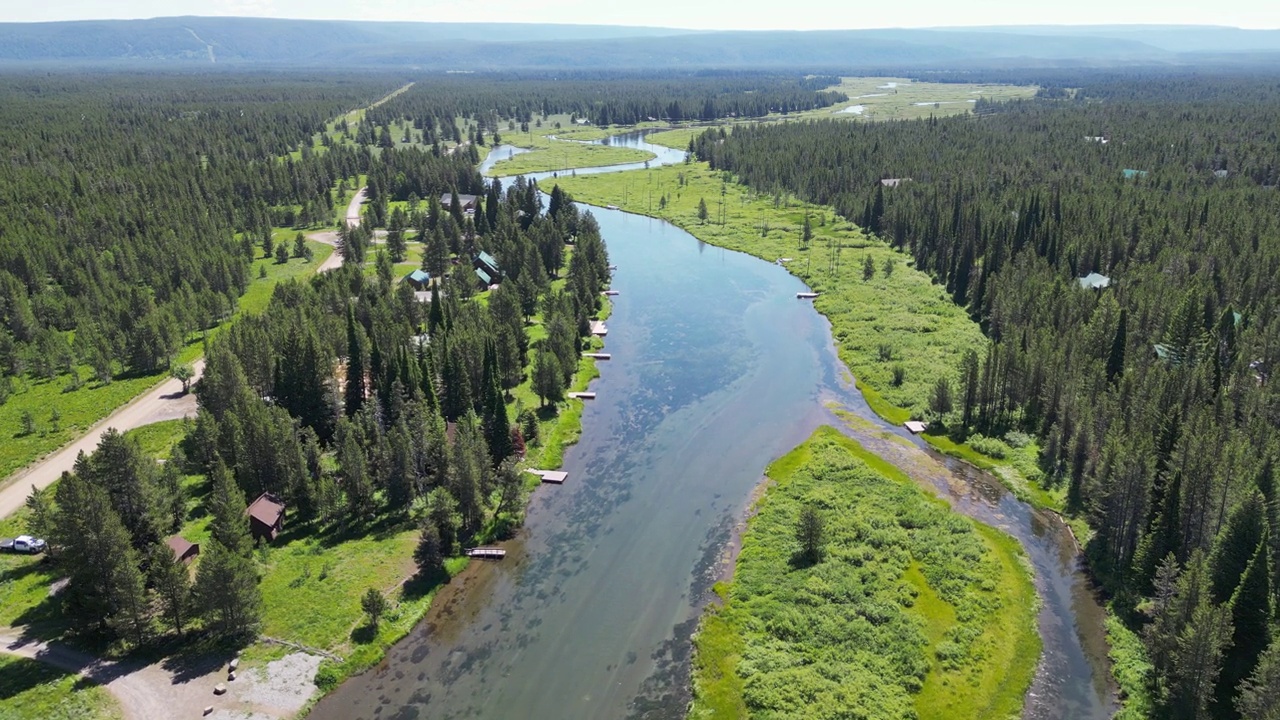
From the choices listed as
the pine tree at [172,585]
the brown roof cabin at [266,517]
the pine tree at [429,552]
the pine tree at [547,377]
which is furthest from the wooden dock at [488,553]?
the pine tree at [547,377]

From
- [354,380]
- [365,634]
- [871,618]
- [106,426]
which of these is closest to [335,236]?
[106,426]

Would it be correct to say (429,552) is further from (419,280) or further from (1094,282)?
(1094,282)

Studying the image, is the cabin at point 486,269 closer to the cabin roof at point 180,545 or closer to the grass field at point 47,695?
the cabin roof at point 180,545

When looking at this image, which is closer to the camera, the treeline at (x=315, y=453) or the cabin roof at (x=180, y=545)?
the treeline at (x=315, y=453)

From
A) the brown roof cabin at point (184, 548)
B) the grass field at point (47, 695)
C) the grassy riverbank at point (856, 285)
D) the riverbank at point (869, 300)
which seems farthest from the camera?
the grassy riverbank at point (856, 285)

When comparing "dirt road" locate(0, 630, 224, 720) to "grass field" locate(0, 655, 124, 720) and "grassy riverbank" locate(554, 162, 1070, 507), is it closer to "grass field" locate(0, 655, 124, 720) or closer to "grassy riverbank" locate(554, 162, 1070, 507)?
"grass field" locate(0, 655, 124, 720)

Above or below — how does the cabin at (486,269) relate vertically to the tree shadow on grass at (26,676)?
above

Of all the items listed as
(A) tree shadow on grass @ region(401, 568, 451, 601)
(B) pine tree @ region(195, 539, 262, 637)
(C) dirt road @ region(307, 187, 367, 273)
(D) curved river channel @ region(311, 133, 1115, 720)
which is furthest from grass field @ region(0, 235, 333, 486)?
(D) curved river channel @ region(311, 133, 1115, 720)
